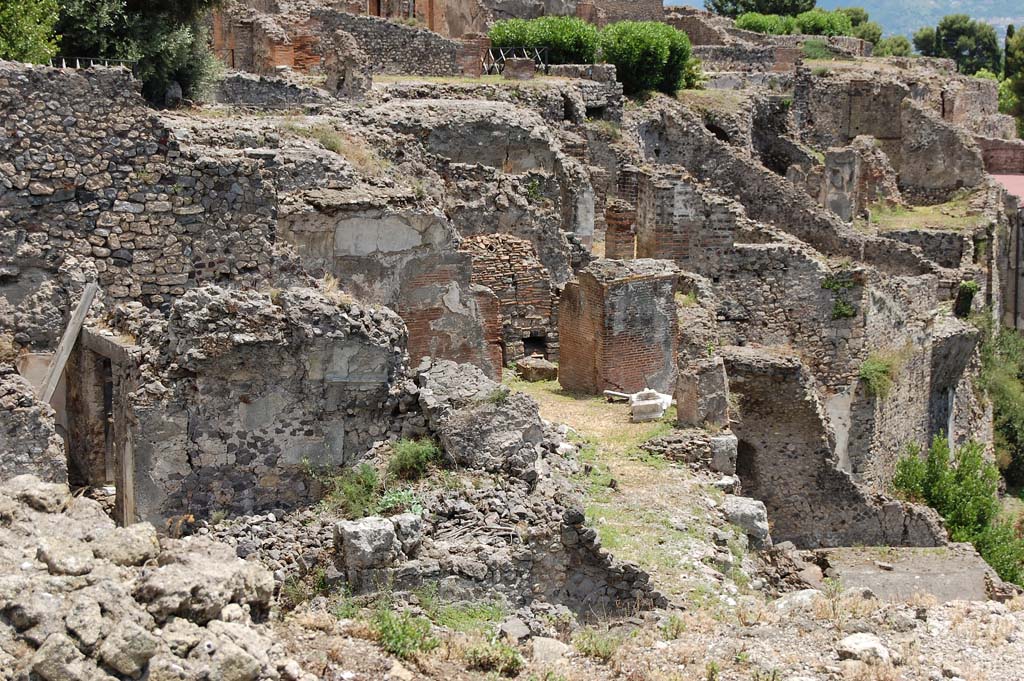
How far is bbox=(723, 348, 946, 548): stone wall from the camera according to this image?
14.9 meters

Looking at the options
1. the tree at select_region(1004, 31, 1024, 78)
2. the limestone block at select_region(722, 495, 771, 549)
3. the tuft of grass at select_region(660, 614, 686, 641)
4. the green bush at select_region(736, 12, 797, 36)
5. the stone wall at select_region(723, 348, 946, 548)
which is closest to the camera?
the tuft of grass at select_region(660, 614, 686, 641)

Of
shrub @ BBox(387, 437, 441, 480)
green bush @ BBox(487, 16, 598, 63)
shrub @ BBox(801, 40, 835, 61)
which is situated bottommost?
shrub @ BBox(387, 437, 441, 480)

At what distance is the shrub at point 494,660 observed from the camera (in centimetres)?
746

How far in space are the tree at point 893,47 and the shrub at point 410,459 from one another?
4681 cm

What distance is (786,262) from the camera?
59.0 ft

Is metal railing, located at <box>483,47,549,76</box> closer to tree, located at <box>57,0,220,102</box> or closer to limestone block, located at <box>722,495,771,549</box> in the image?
tree, located at <box>57,0,220,102</box>

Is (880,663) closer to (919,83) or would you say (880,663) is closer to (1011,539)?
(1011,539)

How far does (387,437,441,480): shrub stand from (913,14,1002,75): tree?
65.8 m

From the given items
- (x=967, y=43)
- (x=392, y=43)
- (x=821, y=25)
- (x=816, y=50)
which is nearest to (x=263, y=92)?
(x=392, y=43)

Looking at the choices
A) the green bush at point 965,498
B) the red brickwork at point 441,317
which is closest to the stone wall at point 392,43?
the green bush at point 965,498

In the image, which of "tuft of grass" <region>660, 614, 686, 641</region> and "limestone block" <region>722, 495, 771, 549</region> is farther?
"limestone block" <region>722, 495, 771, 549</region>

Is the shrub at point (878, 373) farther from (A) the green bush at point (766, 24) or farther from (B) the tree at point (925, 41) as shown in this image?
(B) the tree at point (925, 41)

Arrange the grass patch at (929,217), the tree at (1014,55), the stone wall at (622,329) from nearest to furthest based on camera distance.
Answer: the stone wall at (622,329), the grass patch at (929,217), the tree at (1014,55)

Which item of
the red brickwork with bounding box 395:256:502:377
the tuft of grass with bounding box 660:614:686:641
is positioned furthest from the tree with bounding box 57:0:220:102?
the tuft of grass with bounding box 660:614:686:641
